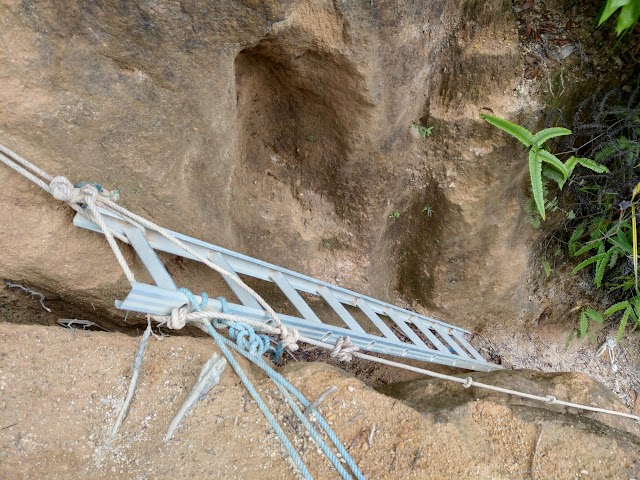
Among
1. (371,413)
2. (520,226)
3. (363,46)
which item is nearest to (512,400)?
(371,413)

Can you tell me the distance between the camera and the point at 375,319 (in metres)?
3.38

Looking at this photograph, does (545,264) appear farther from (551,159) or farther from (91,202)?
(91,202)

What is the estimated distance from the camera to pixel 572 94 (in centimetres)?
341

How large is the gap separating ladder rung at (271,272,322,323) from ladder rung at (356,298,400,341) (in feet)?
2.14

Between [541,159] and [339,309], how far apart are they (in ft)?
5.74

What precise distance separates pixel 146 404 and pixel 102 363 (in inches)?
11.3

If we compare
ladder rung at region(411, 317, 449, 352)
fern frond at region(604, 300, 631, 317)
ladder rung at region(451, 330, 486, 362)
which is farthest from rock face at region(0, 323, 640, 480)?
fern frond at region(604, 300, 631, 317)

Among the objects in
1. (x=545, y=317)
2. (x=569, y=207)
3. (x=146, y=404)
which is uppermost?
(x=146, y=404)

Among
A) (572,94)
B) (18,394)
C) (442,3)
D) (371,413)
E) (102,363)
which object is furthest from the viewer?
(572,94)

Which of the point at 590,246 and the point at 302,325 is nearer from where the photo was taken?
the point at 302,325

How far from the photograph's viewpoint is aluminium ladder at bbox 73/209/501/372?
6.40ft

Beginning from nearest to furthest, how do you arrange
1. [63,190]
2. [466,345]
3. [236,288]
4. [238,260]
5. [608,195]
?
1. [63,190]
2. [236,288]
3. [238,260]
4. [608,195]
5. [466,345]

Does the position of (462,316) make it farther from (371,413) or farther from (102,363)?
(102,363)

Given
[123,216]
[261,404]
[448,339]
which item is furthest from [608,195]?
[123,216]
